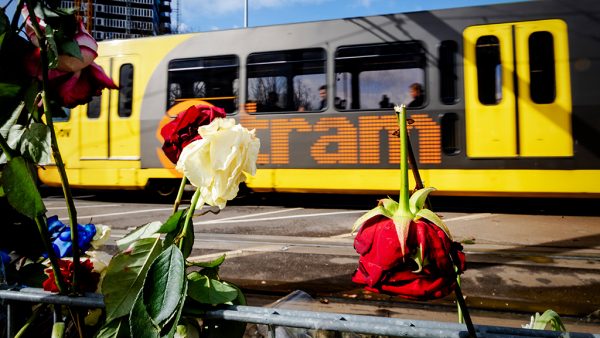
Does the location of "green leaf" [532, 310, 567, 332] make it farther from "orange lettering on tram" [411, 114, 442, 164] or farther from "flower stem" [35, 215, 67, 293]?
"orange lettering on tram" [411, 114, 442, 164]

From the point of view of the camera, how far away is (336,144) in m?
5.62

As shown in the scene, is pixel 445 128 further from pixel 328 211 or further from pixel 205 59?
pixel 205 59

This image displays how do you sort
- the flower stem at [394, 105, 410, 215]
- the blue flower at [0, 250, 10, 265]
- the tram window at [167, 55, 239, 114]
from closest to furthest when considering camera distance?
the flower stem at [394, 105, 410, 215], the blue flower at [0, 250, 10, 265], the tram window at [167, 55, 239, 114]

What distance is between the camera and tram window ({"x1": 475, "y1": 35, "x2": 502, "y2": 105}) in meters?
5.20

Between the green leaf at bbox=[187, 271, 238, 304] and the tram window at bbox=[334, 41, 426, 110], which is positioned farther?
the tram window at bbox=[334, 41, 426, 110]

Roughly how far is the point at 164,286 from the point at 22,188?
9.7 inches

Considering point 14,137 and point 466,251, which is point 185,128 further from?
point 466,251

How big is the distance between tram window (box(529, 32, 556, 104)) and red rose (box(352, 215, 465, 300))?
5.61 metres

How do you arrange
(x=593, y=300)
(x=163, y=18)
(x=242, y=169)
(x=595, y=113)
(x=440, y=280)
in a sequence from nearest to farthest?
(x=440, y=280)
(x=242, y=169)
(x=593, y=300)
(x=595, y=113)
(x=163, y=18)

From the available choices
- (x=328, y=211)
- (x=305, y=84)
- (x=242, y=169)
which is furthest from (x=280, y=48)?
(x=242, y=169)

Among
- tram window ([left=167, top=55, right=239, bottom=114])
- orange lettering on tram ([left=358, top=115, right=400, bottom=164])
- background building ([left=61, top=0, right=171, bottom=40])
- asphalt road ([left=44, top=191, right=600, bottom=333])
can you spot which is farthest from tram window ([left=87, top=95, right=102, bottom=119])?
background building ([left=61, top=0, right=171, bottom=40])

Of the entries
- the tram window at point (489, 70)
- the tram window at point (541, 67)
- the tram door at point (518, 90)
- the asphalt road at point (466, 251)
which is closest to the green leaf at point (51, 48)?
the asphalt road at point (466, 251)

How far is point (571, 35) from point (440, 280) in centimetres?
606

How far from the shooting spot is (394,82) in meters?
5.51
